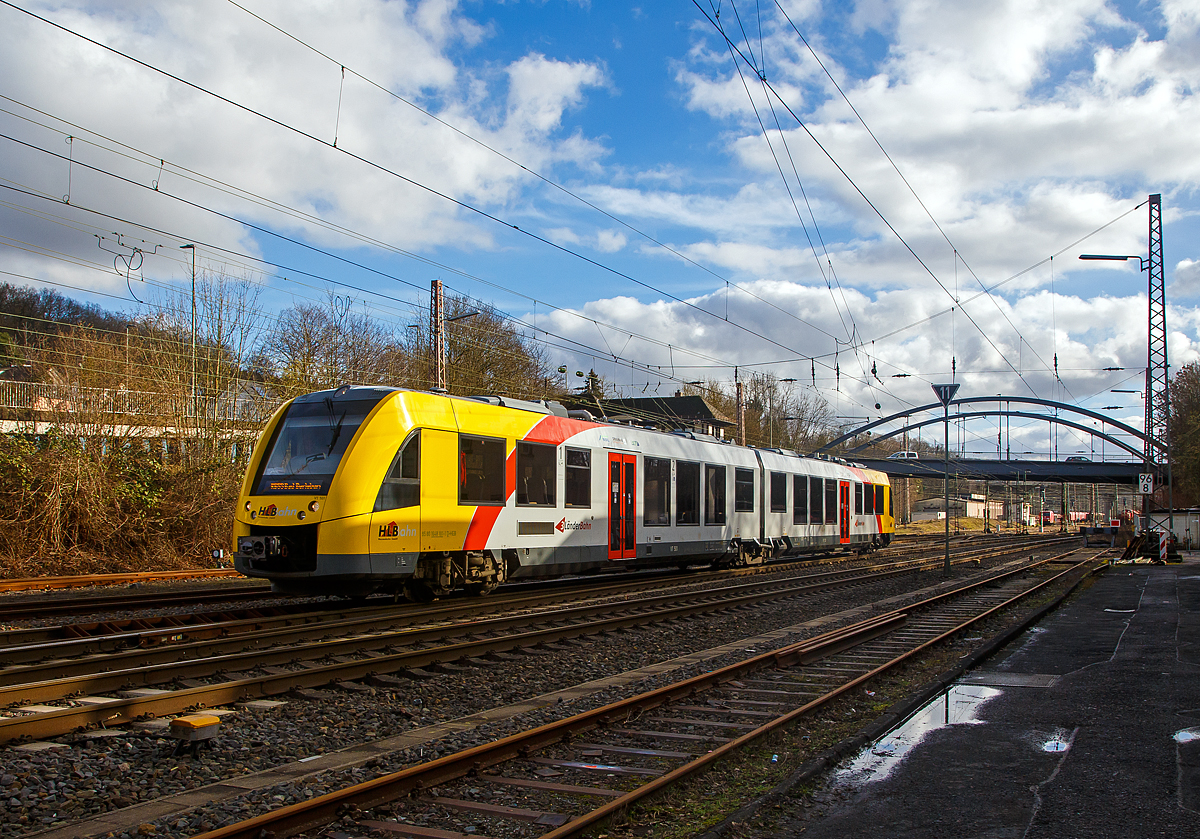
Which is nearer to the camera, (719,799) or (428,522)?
(719,799)

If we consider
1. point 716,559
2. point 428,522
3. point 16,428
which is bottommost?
point 716,559

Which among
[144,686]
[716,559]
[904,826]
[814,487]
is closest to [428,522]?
[144,686]

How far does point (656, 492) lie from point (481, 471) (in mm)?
6080

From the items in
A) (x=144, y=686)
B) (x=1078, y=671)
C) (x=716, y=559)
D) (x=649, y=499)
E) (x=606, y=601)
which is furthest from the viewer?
(x=716, y=559)

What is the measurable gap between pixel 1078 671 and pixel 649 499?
33.4ft

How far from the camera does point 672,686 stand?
25.7 ft

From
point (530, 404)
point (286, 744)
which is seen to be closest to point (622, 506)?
point (530, 404)

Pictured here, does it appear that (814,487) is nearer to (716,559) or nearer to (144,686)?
(716,559)

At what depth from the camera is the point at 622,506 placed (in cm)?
1792

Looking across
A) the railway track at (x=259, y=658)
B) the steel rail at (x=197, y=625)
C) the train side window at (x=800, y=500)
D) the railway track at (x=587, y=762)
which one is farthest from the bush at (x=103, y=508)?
the railway track at (x=587, y=762)

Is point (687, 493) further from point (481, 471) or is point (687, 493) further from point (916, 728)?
point (916, 728)

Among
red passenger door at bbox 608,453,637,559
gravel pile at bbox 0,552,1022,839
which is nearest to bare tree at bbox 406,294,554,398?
red passenger door at bbox 608,453,637,559

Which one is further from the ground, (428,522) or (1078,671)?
(428,522)

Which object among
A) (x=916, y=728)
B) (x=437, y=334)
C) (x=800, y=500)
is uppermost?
(x=437, y=334)
